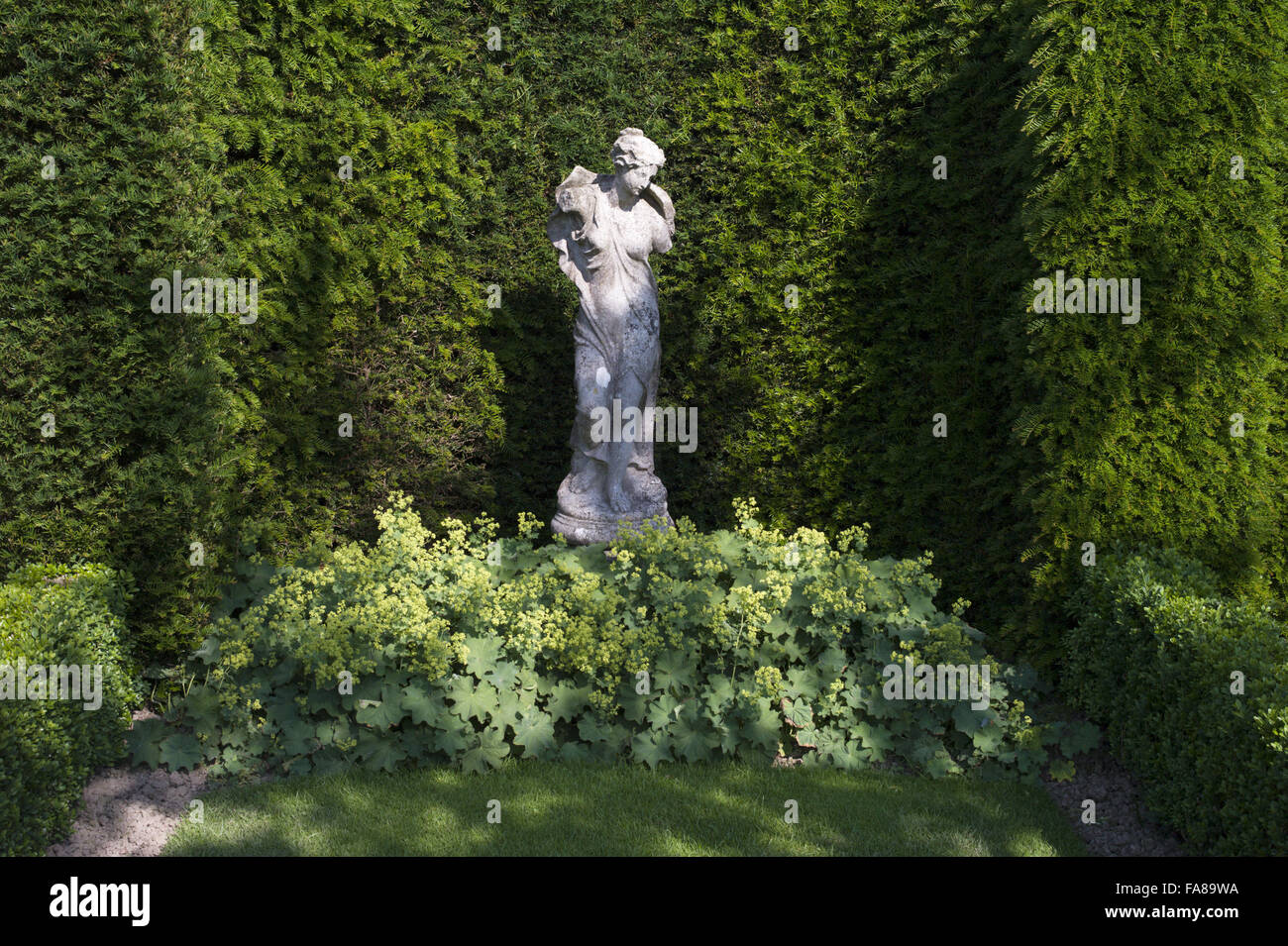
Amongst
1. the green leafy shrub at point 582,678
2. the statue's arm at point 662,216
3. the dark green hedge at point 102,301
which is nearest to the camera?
the green leafy shrub at point 582,678

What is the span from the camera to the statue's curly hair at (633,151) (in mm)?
7016

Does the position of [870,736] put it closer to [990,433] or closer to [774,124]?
[990,433]

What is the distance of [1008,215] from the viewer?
296 inches

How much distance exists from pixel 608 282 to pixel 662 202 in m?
0.69

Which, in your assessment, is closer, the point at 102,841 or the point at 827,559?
the point at 102,841

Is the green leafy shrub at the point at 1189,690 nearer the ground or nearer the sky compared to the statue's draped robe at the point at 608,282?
nearer the ground

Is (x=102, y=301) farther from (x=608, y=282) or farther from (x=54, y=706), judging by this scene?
(x=608, y=282)

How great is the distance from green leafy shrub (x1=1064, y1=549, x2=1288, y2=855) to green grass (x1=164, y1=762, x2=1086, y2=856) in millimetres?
599

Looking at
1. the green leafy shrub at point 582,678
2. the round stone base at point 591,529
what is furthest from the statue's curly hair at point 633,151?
the green leafy shrub at point 582,678

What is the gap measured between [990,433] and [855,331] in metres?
1.42

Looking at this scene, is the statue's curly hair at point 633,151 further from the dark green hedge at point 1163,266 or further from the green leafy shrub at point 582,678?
the green leafy shrub at point 582,678

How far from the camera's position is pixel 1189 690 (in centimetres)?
512

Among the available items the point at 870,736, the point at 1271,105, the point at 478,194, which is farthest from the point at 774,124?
the point at 870,736

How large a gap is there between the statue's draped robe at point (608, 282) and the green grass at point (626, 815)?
2519 mm
